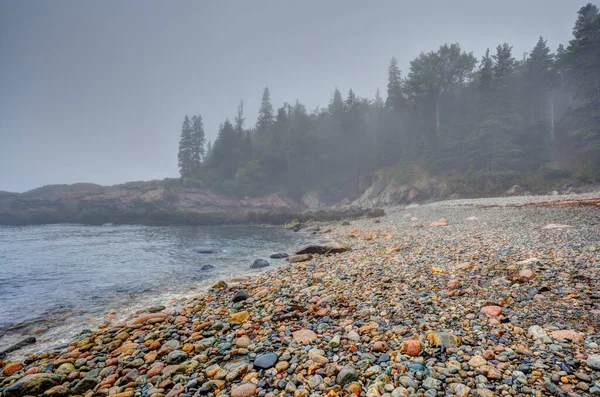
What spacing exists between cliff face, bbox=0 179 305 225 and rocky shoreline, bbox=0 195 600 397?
30.3 m

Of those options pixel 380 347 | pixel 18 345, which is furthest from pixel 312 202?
pixel 380 347

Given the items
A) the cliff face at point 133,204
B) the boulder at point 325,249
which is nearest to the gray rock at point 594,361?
the boulder at point 325,249

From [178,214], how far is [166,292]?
29660 mm

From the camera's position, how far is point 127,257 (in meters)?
13.4

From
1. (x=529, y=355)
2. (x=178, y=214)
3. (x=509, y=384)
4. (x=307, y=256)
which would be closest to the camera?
(x=509, y=384)

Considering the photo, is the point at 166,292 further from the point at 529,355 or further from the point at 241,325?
the point at 529,355

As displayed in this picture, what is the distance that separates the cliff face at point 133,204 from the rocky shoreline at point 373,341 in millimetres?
30287

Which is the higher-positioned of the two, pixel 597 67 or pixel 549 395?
pixel 597 67

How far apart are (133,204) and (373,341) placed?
4571 cm

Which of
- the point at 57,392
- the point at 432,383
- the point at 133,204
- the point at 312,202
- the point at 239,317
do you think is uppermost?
the point at 133,204

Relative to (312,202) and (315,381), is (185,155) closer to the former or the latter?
(312,202)

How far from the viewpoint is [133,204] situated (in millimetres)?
39312

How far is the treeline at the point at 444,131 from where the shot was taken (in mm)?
29984

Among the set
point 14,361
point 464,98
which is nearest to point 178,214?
point 14,361
